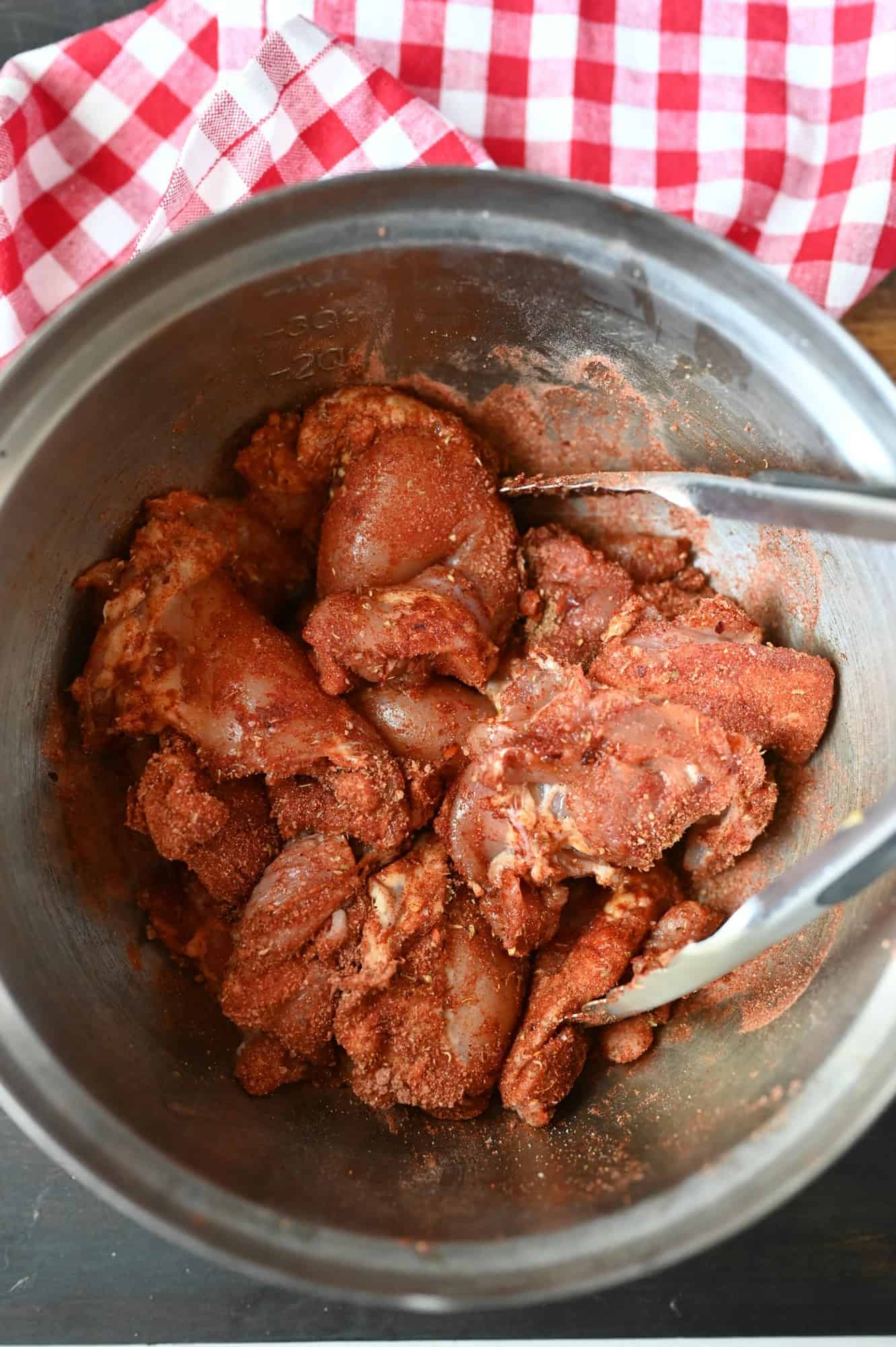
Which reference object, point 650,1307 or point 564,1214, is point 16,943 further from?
point 650,1307

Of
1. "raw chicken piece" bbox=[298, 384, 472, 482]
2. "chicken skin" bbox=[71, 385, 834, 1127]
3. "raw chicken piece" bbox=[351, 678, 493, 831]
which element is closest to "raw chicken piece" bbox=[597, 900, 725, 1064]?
"chicken skin" bbox=[71, 385, 834, 1127]

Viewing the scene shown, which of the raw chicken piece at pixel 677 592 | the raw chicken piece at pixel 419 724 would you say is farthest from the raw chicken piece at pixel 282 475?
the raw chicken piece at pixel 677 592

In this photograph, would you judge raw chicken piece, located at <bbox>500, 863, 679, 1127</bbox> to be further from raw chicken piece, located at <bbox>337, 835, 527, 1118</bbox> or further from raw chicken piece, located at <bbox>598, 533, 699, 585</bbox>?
raw chicken piece, located at <bbox>598, 533, 699, 585</bbox>

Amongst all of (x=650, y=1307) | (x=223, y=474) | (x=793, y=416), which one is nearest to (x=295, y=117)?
(x=223, y=474)

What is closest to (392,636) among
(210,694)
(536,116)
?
(210,694)

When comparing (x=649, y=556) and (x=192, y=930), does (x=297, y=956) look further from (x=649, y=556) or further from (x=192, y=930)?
(x=649, y=556)

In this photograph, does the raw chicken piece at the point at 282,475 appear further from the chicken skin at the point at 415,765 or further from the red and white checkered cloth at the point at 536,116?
the red and white checkered cloth at the point at 536,116
